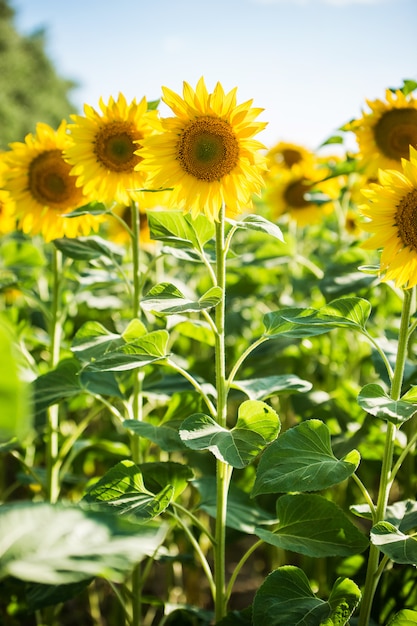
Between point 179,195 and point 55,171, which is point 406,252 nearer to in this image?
point 179,195

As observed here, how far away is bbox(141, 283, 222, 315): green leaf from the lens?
993mm

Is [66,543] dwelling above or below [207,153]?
below

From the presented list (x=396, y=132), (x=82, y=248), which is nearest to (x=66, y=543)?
(x=82, y=248)

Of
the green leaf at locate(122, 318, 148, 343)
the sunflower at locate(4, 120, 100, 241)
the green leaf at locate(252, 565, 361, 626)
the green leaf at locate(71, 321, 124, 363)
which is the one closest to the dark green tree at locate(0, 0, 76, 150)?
the sunflower at locate(4, 120, 100, 241)

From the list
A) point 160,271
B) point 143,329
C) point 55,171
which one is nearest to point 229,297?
point 160,271

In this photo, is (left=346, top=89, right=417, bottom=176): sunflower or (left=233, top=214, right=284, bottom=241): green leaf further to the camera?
(left=346, top=89, right=417, bottom=176): sunflower

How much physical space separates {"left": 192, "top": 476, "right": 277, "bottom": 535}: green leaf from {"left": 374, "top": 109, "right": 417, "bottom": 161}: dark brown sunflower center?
981 millimetres

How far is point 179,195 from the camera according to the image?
1.17 meters

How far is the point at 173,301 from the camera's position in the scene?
3.43 feet

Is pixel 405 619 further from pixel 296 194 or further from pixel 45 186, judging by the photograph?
pixel 296 194

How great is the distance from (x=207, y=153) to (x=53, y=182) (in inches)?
22.6

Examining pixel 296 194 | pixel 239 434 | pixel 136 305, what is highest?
pixel 296 194

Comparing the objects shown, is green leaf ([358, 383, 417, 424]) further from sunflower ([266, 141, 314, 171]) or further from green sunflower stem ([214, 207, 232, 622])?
sunflower ([266, 141, 314, 171])

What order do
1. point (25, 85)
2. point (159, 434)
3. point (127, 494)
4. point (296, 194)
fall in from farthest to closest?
point (25, 85) < point (296, 194) < point (159, 434) < point (127, 494)
